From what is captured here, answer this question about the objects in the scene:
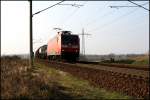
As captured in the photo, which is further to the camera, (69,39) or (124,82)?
(69,39)

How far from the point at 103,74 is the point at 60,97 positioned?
25.6ft

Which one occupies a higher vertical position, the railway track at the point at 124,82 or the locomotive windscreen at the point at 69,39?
the locomotive windscreen at the point at 69,39

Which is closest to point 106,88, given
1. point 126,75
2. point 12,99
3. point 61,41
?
point 126,75

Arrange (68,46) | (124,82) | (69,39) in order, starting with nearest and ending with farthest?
(124,82) < (68,46) < (69,39)

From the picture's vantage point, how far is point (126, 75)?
59.7 feet

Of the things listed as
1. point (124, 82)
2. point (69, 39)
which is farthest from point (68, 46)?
point (124, 82)

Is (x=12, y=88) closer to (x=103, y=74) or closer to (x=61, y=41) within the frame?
(x=103, y=74)

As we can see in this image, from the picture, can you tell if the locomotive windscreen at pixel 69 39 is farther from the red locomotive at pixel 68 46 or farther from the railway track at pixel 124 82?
the railway track at pixel 124 82

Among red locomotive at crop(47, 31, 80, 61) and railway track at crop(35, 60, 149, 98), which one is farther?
red locomotive at crop(47, 31, 80, 61)

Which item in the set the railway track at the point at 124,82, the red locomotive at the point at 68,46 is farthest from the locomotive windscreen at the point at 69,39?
the railway track at the point at 124,82

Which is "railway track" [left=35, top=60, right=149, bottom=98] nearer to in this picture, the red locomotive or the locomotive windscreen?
the red locomotive

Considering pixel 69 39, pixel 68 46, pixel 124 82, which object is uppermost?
pixel 69 39

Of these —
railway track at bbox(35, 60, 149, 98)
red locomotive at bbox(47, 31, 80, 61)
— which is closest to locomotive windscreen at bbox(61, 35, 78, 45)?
red locomotive at bbox(47, 31, 80, 61)

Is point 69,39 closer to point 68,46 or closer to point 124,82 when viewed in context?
point 68,46
